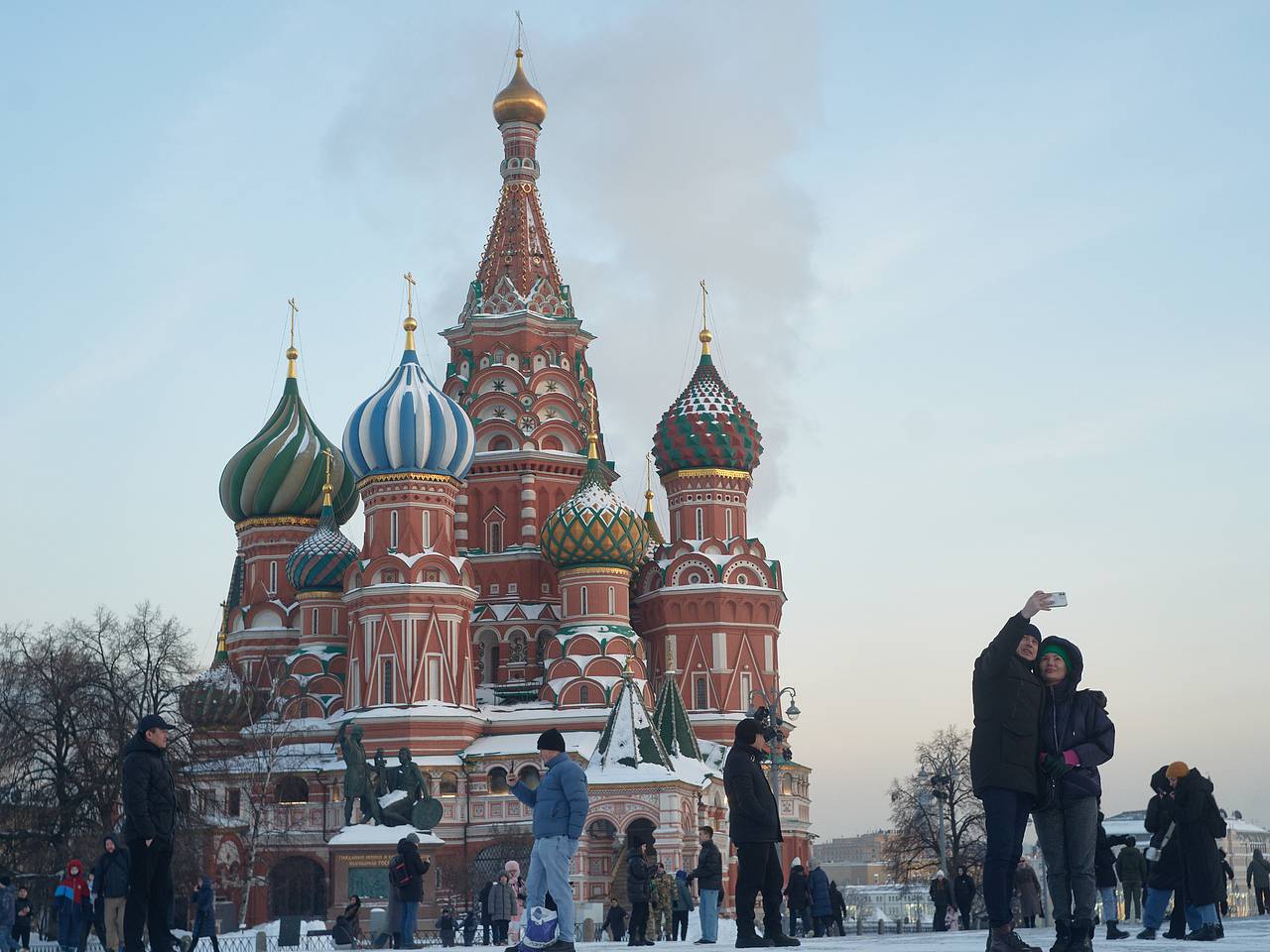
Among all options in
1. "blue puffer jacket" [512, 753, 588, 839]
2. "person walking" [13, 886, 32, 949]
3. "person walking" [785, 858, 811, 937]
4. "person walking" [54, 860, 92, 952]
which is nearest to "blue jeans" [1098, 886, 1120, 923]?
"blue puffer jacket" [512, 753, 588, 839]

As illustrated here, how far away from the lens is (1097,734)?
9391 mm

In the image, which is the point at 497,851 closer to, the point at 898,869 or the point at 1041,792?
the point at 898,869

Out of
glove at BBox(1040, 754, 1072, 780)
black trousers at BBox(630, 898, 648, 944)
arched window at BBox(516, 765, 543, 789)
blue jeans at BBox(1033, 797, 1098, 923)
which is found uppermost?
arched window at BBox(516, 765, 543, 789)

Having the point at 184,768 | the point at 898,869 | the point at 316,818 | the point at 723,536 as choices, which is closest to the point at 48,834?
the point at 184,768

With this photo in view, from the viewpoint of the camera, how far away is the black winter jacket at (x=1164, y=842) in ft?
40.9

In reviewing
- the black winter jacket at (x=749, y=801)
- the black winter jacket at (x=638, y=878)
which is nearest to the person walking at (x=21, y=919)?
the black winter jacket at (x=638, y=878)

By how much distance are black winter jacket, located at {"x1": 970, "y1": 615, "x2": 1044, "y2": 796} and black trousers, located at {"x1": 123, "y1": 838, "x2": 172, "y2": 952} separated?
5.06 meters

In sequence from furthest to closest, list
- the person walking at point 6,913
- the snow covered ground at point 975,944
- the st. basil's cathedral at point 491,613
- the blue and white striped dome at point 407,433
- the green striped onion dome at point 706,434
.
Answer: the green striped onion dome at point 706,434, the blue and white striped dome at point 407,433, the st. basil's cathedral at point 491,613, the person walking at point 6,913, the snow covered ground at point 975,944

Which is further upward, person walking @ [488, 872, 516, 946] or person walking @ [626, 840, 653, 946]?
person walking @ [626, 840, 653, 946]

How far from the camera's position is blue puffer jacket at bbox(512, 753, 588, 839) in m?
11.1

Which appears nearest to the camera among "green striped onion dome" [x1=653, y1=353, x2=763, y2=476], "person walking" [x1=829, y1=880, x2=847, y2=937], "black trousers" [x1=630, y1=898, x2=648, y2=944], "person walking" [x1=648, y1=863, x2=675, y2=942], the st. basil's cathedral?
"black trousers" [x1=630, y1=898, x2=648, y2=944]

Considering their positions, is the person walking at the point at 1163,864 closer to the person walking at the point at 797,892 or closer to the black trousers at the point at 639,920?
the black trousers at the point at 639,920

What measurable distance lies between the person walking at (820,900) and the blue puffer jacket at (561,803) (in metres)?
15.1

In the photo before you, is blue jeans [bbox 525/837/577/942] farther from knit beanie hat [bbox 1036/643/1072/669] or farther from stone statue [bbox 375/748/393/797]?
stone statue [bbox 375/748/393/797]
